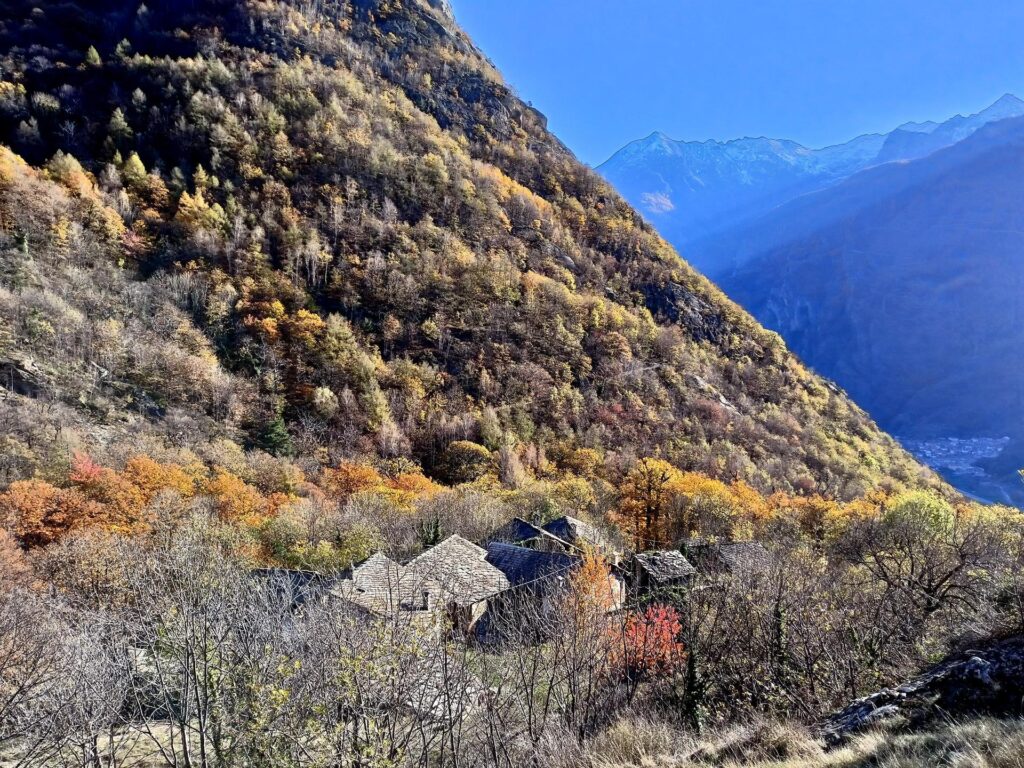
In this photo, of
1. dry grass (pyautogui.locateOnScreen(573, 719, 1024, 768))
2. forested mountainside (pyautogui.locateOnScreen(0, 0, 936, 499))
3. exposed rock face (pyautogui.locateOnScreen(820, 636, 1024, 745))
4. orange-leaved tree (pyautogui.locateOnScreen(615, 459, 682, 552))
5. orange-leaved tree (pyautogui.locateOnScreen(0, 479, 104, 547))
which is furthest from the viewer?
forested mountainside (pyautogui.locateOnScreen(0, 0, 936, 499))

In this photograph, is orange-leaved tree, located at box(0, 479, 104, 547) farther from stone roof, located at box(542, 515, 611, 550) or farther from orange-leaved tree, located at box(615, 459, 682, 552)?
orange-leaved tree, located at box(615, 459, 682, 552)

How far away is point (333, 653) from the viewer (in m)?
8.84

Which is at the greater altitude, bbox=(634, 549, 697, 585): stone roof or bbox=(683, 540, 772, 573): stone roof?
bbox=(683, 540, 772, 573): stone roof

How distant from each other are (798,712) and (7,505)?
39.2m

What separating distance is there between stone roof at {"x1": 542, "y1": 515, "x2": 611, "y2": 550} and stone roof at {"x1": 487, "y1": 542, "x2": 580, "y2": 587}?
4.44 m

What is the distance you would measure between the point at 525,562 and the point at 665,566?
25.9ft

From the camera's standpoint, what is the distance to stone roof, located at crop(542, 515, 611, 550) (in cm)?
3297

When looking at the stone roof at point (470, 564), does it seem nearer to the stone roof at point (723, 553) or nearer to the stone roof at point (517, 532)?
the stone roof at point (517, 532)

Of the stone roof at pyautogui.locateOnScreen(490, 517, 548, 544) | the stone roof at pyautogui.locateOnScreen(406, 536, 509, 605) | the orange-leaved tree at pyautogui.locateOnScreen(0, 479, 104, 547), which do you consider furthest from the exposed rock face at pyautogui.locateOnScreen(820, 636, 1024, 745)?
the orange-leaved tree at pyautogui.locateOnScreen(0, 479, 104, 547)

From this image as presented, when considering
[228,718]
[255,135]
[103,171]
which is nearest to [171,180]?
[103,171]

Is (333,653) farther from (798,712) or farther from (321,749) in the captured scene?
(798,712)

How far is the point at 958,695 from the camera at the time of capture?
666 cm

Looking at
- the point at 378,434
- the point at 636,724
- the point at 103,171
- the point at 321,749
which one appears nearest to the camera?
the point at 321,749

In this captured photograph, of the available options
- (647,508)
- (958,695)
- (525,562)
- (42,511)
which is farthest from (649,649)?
(42,511)
